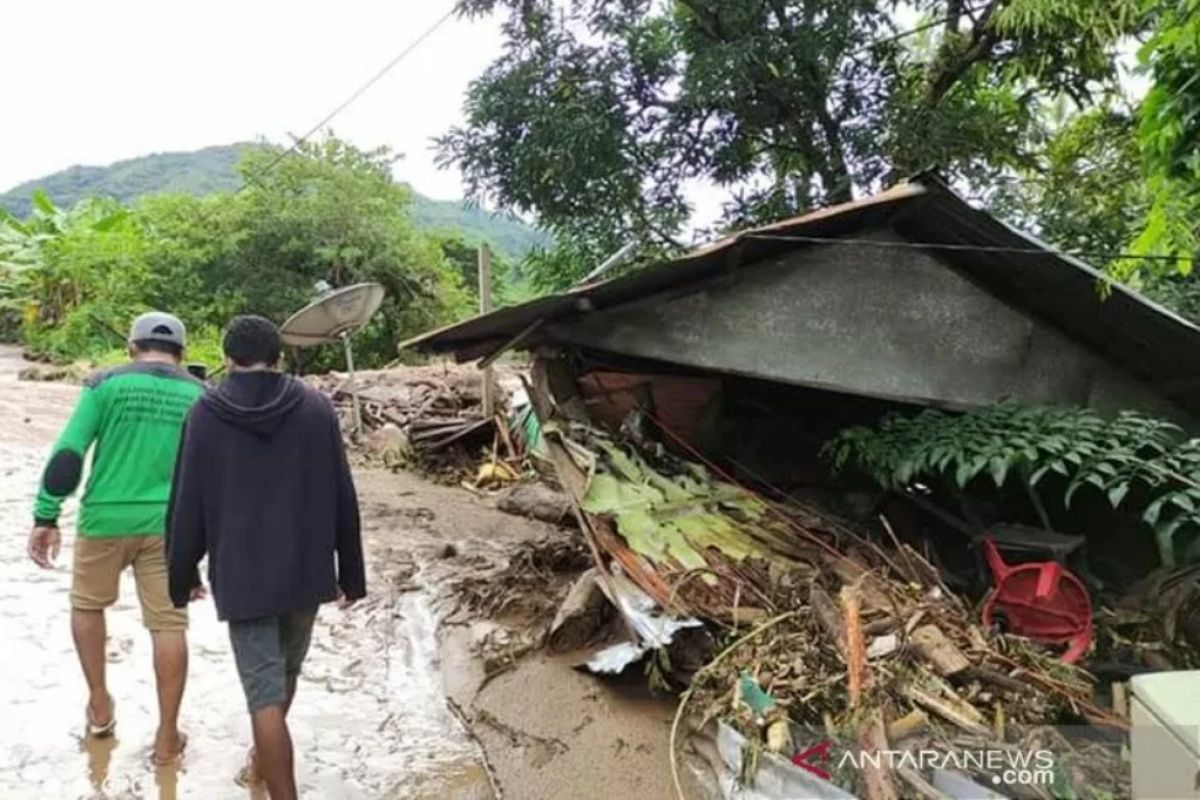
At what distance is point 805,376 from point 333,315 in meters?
7.33

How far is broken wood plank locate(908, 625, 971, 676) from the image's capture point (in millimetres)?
3541

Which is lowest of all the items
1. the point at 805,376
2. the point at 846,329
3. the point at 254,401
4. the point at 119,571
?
the point at 119,571

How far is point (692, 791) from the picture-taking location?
3.68 metres

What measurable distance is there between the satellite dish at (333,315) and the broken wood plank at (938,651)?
28.0 feet

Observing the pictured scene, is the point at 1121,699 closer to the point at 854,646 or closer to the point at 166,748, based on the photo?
the point at 854,646

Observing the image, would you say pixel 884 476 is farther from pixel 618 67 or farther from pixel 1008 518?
pixel 618 67

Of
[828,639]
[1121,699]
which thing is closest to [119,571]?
[828,639]

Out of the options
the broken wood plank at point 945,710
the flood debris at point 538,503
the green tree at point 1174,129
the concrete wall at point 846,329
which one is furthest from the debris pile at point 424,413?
the green tree at point 1174,129

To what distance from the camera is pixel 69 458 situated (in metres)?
3.49

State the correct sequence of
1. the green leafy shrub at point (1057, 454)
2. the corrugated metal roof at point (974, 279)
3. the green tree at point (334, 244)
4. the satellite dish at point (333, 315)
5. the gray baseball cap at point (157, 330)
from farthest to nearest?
1. the green tree at point (334, 244)
2. the satellite dish at point (333, 315)
3. the corrugated metal roof at point (974, 279)
4. the green leafy shrub at point (1057, 454)
5. the gray baseball cap at point (157, 330)

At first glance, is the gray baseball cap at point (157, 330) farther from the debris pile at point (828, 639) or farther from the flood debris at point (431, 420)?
the flood debris at point (431, 420)

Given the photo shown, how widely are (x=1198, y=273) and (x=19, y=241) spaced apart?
81.6 ft

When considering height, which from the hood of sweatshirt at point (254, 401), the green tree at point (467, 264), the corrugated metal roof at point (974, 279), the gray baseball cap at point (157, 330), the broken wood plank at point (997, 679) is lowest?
the broken wood plank at point (997, 679)

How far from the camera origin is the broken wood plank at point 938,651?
3.54 metres
